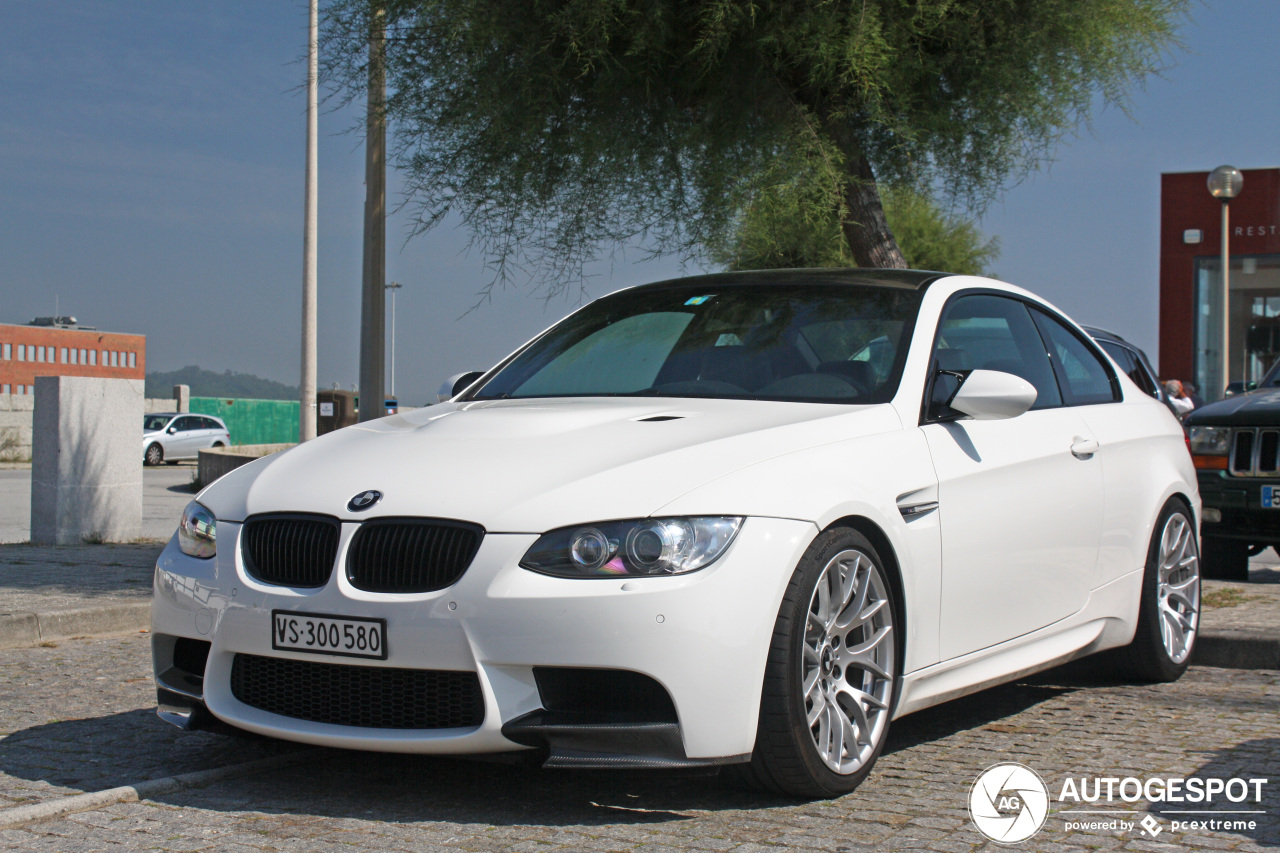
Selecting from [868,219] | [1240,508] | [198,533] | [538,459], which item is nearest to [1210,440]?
[1240,508]

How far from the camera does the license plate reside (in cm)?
354

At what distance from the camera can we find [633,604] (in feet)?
11.1

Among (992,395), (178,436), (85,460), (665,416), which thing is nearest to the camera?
(665,416)

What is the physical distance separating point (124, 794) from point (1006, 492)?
9.70 feet

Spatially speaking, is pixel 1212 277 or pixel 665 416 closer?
pixel 665 416

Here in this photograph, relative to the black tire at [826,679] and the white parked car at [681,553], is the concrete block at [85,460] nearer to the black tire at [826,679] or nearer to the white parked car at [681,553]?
the white parked car at [681,553]

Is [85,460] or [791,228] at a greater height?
[791,228]

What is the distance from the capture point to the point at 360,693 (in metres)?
3.65

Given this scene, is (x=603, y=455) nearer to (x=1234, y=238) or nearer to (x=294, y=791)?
(x=294, y=791)

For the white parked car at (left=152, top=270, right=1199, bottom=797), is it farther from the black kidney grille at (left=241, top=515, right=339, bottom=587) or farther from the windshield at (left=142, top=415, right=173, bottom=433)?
the windshield at (left=142, top=415, right=173, bottom=433)

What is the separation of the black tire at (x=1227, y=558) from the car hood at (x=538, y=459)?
6.29m

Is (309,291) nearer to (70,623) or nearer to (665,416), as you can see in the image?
(70,623)

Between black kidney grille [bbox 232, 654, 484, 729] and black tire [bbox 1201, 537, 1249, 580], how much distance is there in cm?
749

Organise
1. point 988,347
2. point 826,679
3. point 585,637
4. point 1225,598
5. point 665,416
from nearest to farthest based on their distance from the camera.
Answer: point 585,637 < point 826,679 < point 665,416 < point 988,347 < point 1225,598
